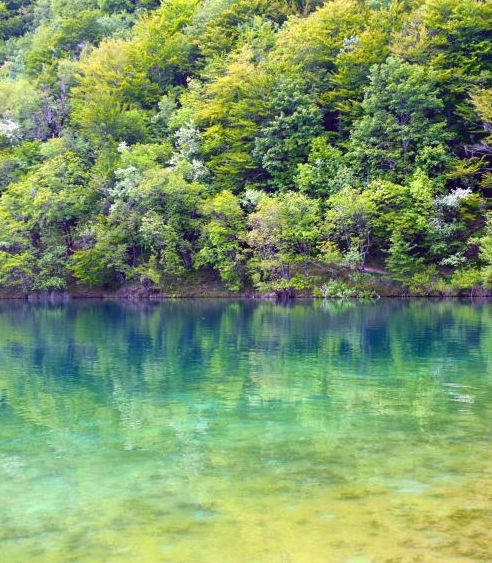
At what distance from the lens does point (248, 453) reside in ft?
29.2

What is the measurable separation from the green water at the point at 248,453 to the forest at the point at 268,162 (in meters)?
22.4

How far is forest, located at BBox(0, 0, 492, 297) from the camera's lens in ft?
137

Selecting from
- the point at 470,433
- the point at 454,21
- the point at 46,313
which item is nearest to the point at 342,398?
the point at 470,433

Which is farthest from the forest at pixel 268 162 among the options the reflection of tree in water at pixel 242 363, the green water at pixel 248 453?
the green water at pixel 248 453

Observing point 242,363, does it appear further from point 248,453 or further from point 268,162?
point 268,162

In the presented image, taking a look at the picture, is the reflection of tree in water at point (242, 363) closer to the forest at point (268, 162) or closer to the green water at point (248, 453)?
the green water at point (248, 453)

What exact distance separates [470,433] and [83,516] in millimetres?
5800

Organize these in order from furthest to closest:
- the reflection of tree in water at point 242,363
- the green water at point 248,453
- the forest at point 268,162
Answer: the forest at point 268,162 < the reflection of tree in water at point 242,363 < the green water at point 248,453

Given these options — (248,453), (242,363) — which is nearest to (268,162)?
(242,363)

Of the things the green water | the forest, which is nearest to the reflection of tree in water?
the green water

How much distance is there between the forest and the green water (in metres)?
22.4

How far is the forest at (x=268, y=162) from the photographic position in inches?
1641

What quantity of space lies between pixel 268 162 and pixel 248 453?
39.2 meters

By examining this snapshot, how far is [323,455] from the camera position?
8.71 metres
